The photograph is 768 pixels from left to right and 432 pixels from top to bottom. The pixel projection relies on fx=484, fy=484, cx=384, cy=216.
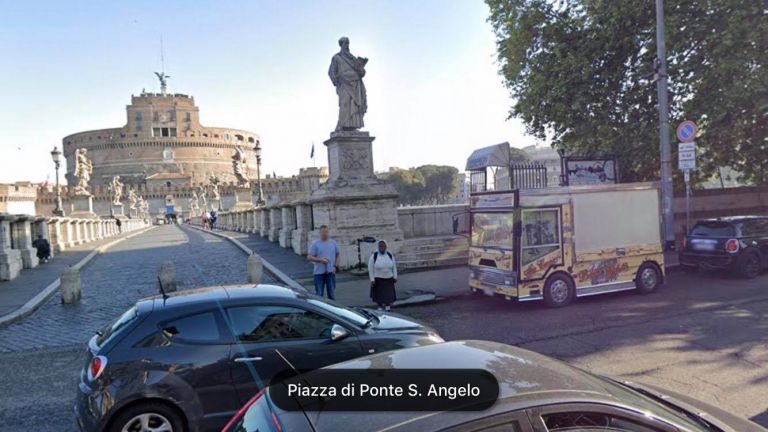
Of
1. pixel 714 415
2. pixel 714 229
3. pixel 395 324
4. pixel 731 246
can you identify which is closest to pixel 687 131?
pixel 714 229

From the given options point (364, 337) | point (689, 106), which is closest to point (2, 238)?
point (364, 337)

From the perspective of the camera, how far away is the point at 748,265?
11.6 metres

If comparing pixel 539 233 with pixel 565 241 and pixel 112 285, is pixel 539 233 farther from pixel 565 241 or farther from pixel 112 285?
pixel 112 285

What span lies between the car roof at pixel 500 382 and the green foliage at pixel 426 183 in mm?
99993

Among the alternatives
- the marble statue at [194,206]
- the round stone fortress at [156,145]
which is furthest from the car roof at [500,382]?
the round stone fortress at [156,145]

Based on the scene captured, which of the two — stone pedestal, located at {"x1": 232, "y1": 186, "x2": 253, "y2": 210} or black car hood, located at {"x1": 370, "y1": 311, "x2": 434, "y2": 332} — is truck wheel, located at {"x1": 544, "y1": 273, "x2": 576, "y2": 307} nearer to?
black car hood, located at {"x1": 370, "y1": 311, "x2": 434, "y2": 332}

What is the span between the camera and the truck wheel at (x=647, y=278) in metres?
10.2

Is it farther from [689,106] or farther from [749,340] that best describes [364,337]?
[689,106]

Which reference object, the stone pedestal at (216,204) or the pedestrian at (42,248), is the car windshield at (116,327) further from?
the stone pedestal at (216,204)

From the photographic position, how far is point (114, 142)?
426ft

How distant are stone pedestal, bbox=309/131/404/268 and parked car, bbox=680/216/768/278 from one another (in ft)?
25.3

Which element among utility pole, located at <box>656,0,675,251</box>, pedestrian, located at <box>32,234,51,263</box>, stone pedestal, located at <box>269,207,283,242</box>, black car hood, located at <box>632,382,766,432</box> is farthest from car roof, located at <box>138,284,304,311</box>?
stone pedestal, located at <box>269,207,283,242</box>

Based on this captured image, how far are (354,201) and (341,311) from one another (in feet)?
30.0

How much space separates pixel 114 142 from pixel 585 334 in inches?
5719
